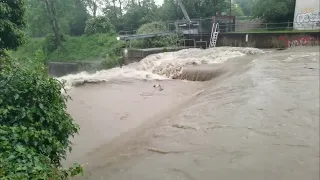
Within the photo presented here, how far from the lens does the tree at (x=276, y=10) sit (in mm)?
26625

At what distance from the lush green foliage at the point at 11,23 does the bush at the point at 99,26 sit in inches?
926

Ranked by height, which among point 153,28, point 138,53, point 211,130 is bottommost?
point 211,130

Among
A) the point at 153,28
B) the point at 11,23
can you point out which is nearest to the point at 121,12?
Result: the point at 153,28

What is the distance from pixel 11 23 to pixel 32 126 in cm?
768

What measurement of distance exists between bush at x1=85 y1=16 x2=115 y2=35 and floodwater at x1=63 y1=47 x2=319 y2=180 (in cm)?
2255

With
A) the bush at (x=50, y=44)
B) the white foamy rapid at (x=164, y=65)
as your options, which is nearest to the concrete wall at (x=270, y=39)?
the white foamy rapid at (x=164, y=65)

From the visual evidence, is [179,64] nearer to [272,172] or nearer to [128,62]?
[128,62]

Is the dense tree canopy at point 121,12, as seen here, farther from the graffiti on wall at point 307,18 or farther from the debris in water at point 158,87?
the debris in water at point 158,87

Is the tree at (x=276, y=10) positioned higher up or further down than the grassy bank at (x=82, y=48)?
higher up

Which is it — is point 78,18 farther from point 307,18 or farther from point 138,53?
point 307,18

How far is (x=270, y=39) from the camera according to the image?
2205cm

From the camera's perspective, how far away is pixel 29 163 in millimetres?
3848

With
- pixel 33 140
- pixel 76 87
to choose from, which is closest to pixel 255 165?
pixel 33 140

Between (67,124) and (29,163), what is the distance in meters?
1.24
